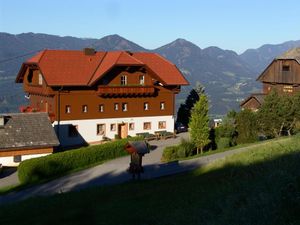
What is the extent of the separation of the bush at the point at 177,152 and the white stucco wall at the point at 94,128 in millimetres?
10335

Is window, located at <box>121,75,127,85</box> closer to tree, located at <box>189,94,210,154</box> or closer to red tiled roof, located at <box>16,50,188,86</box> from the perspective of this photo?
red tiled roof, located at <box>16,50,188,86</box>

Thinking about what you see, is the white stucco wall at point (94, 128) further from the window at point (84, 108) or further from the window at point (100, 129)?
the window at point (84, 108)

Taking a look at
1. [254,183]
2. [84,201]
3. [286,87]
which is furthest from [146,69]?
[254,183]

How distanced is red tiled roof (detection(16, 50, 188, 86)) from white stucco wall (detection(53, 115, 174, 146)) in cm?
336

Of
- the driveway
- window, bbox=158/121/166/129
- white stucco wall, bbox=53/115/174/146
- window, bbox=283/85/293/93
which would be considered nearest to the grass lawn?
the driveway

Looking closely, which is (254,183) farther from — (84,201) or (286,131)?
(286,131)

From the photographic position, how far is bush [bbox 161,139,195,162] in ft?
120

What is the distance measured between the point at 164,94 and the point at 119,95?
500cm

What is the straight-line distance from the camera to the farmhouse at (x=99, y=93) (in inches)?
1756

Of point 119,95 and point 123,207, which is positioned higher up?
point 119,95

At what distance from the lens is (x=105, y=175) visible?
1273 inches

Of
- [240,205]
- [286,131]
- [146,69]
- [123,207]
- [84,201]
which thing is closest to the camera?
[240,205]

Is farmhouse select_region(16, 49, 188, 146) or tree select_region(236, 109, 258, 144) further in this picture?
farmhouse select_region(16, 49, 188, 146)

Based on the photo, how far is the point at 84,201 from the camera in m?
20.5
